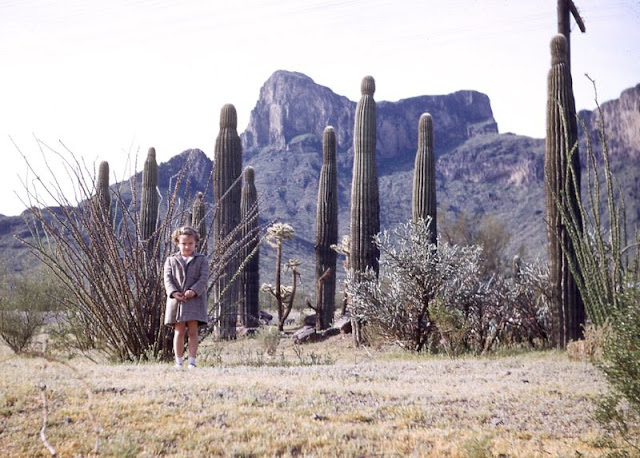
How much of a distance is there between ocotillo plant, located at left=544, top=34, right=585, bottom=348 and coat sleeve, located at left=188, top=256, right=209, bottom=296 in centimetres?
582

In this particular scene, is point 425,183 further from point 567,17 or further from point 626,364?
point 626,364

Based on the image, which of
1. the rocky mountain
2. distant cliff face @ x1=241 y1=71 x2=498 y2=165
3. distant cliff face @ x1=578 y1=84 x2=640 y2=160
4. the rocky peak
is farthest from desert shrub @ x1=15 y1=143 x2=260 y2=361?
the rocky peak

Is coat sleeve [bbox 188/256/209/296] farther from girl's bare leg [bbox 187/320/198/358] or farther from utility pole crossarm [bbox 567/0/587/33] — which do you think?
utility pole crossarm [bbox 567/0/587/33]

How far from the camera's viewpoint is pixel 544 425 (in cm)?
480

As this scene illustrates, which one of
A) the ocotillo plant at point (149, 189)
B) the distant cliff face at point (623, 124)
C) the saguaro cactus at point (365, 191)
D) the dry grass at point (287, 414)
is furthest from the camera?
the distant cliff face at point (623, 124)

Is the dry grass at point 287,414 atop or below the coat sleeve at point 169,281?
below

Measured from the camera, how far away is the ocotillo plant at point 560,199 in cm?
1099

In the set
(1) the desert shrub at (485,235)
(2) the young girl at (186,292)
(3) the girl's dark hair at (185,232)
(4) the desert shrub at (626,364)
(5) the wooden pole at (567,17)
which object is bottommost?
(4) the desert shrub at (626,364)

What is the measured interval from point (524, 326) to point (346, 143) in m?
76.6

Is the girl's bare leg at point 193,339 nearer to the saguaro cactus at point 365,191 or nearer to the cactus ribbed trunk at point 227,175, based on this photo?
the saguaro cactus at point 365,191

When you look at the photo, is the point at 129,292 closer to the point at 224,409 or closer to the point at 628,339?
the point at 224,409

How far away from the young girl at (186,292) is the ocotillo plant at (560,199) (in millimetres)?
5902

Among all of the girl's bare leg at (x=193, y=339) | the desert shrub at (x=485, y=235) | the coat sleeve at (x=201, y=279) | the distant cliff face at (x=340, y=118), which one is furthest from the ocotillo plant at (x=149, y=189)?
the distant cliff face at (x=340, y=118)

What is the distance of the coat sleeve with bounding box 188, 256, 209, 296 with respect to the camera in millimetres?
7191
